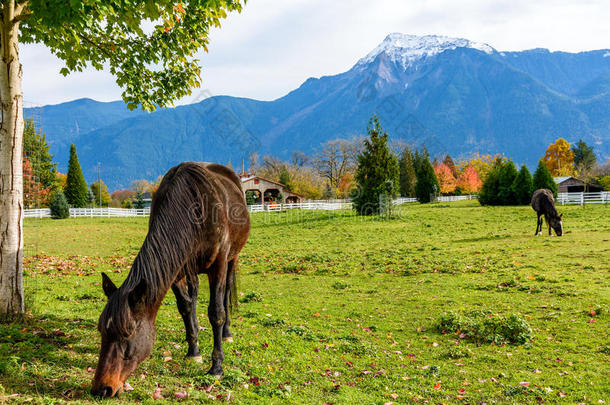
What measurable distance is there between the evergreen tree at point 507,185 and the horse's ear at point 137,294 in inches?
1631

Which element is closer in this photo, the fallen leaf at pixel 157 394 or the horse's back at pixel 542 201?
the fallen leaf at pixel 157 394

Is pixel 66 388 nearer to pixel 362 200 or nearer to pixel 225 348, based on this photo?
pixel 225 348

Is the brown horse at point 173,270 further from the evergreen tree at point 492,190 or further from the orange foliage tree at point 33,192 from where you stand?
the orange foliage tree at point 33,192

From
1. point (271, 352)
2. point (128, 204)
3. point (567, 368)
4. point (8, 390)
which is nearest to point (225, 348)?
point (271, 352)

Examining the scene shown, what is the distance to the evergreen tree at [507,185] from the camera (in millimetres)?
37969

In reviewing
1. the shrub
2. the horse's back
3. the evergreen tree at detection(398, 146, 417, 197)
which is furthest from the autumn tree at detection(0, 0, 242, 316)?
the evergreen tree at detection(398, 146, 417, 197)

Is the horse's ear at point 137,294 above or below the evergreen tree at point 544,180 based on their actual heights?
below

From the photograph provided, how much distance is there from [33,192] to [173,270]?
52.3 m

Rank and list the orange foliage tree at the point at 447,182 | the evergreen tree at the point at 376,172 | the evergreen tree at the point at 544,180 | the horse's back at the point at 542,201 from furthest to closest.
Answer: the orange foliage tree at the point at 447,182 < the evergreen tree at the point at 544,180 < the evergreen tree at the point at 376,172 < the horse's back at the point at 542,201

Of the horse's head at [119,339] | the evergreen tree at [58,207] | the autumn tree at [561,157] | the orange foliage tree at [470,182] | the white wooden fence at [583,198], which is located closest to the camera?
the horse's head at [119,339]

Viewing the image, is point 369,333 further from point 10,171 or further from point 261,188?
point 261,188

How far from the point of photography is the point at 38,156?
45.6 meters

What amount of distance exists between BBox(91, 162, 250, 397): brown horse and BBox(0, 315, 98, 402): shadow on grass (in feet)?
1.88

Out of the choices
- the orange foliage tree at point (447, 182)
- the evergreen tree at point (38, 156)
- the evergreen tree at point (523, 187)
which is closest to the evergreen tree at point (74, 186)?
the evergreen tree at point (38, 156)
